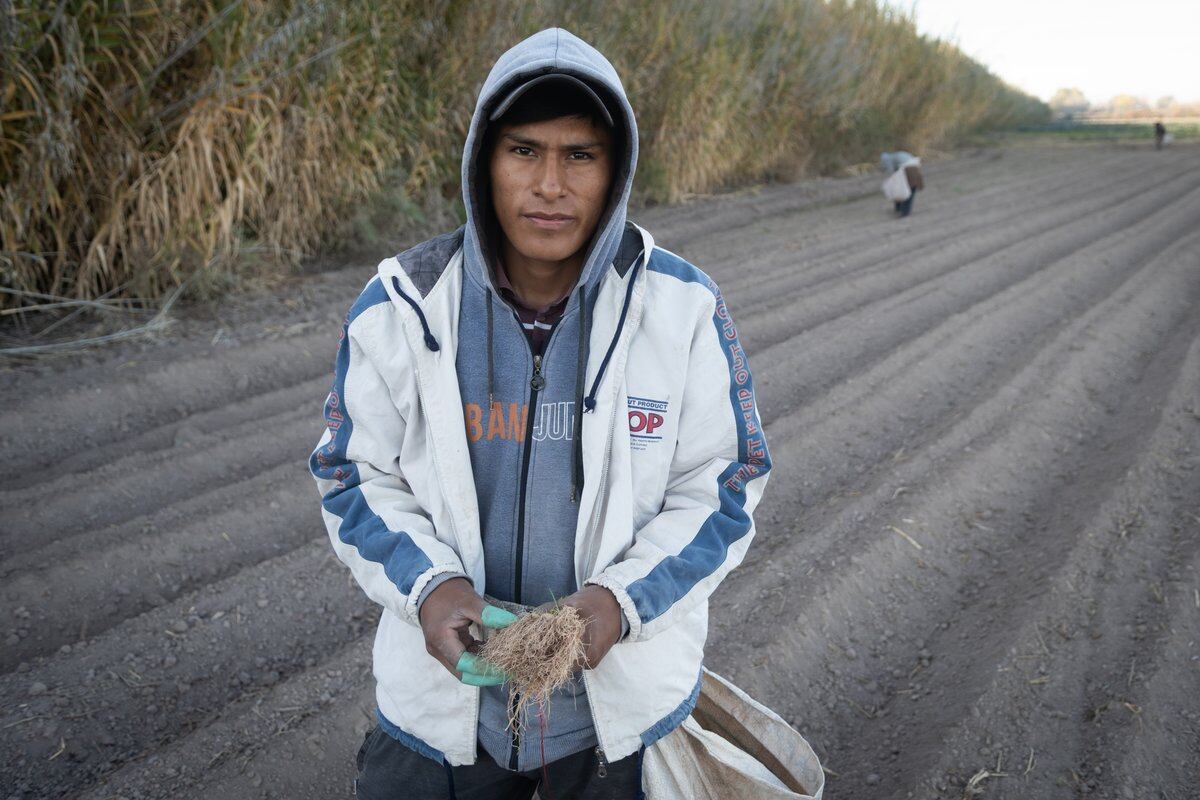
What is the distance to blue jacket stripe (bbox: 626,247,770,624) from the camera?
1.41 metres

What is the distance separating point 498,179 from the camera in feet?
5.06

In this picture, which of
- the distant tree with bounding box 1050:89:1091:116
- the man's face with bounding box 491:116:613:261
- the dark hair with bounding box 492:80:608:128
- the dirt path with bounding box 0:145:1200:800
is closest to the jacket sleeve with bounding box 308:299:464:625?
the man's face with bounding box 491:116:613:261

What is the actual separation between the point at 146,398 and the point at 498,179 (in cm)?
393

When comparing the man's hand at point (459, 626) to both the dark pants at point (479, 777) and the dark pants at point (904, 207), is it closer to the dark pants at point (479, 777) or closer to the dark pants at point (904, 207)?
the dark pants at point (479, 777)

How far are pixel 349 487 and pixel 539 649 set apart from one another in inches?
20.0

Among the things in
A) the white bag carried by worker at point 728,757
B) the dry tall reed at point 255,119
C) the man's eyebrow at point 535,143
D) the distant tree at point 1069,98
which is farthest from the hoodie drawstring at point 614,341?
the distant tree at point 1069,98

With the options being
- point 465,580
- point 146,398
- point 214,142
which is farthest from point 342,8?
point 465,580

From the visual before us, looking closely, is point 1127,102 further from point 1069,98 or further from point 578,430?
point 578,430

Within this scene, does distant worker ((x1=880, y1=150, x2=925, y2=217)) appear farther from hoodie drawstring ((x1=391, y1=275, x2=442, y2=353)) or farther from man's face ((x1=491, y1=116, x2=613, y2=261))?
hoodie drawstring ((x1=391, y1=275, x2=442, y2=353))

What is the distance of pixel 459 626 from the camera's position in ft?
4.41

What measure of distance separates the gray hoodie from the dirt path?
4.32 feet

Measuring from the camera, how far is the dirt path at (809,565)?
2572 millimetres

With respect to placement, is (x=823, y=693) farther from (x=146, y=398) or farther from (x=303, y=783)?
(x=146, y=398)

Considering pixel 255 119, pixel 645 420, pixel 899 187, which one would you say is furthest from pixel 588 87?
pixel 899 187
